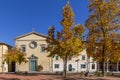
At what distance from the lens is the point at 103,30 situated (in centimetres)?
4600

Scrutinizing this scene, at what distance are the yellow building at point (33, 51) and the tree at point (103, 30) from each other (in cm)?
3710

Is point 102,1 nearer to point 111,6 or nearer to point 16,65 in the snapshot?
point 111,6

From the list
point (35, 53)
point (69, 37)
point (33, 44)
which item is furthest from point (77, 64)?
point (69, 37)

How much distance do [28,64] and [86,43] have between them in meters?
38.9

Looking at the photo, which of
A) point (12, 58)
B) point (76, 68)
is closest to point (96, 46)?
point (12, 58)

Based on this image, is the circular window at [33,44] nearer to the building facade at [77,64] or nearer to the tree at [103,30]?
the building facade at [77,64]

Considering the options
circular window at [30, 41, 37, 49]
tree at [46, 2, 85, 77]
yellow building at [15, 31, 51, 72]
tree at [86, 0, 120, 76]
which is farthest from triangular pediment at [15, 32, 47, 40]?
tree at [86, 0, 120, 76]

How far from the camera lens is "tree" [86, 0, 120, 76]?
4472 cm

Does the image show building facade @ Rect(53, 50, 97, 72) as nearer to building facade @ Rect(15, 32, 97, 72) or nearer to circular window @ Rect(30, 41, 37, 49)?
building facade @ Rect(15, 32, 97, 72)

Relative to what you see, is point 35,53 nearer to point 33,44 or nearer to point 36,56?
point 36,56

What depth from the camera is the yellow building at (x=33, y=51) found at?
271 ft

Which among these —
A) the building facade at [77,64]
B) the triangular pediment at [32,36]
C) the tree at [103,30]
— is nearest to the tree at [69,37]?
the tree at [103,30]

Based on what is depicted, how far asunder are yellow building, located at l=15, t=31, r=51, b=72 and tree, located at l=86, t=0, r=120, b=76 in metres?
37.1

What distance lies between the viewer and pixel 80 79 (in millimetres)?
42000
